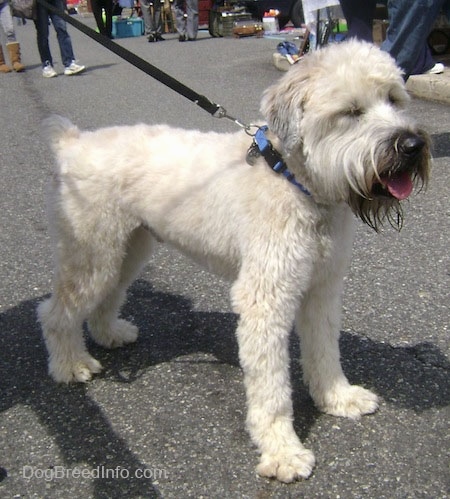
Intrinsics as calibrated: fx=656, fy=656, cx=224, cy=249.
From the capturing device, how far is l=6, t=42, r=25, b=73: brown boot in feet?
42.4

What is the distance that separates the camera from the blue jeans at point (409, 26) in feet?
17.5

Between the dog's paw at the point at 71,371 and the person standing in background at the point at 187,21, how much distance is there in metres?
15.5

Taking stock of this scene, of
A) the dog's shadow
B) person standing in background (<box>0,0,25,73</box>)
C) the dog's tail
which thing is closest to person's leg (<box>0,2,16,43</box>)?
person standing in background (<box>0,0,25,73</box>)

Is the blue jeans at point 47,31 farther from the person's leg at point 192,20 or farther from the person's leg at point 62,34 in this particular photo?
the person's leg at point 192,20

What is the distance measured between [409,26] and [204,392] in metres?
3.74

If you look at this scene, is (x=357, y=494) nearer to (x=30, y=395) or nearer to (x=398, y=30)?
(x=30, y=395)

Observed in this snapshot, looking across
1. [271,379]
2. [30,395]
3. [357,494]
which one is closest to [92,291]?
[30,395]

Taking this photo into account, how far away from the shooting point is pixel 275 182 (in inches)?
102

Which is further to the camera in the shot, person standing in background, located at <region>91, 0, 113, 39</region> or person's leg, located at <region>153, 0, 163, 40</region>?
person's leg, located at <region>153, 0, 163, 40</region>

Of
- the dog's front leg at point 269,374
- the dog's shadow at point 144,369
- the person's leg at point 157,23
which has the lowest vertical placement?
the person's leg at point 157,23

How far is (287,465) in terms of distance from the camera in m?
2.53

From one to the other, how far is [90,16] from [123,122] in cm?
2302

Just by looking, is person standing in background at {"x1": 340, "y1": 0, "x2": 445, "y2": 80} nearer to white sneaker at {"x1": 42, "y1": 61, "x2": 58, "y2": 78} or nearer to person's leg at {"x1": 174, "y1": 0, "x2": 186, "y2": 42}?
white sneaker at {"x1": 42, "y1": 61, "x2": 58, "y2": 78}

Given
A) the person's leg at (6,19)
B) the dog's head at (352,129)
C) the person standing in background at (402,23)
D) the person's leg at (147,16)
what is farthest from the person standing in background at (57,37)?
the dog's head at (352,129)
